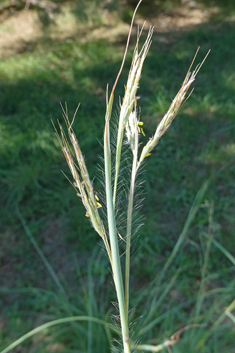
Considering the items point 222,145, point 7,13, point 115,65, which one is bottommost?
point 222,145

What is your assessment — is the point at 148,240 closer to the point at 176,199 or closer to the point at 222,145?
the point at 176,199

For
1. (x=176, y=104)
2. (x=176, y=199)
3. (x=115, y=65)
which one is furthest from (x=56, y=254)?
(x=115, y=65)

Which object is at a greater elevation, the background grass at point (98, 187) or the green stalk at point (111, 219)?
the green stalk at point (111, 219)

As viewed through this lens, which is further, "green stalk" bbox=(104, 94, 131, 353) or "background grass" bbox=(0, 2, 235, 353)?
"background grass" bbox=(0, 2, 235, 353)

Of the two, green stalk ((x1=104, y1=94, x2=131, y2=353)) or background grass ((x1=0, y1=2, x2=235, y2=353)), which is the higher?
green stalk ((x1=104, y1=94, x2=131, y2=353))

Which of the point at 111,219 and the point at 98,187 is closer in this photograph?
the point at 111,219

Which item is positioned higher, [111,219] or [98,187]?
[111,219]

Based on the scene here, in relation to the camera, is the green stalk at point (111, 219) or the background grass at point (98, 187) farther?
the background grass at point (98, 187)

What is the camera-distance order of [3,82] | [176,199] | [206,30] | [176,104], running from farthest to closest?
Answer: [206,30] < [3,82] < [176,199] < [176,104]
